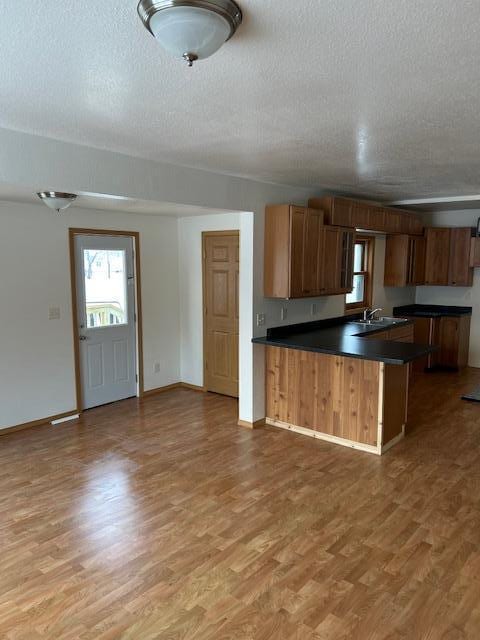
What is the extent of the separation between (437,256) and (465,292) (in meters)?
0.79

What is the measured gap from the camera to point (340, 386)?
431 cm

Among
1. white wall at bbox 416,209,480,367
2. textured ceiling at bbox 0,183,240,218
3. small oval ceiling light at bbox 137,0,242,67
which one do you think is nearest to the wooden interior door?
textured ceiling at bbox 0,183,240,218

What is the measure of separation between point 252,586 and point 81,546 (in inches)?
42.1

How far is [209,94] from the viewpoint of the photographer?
214 cm

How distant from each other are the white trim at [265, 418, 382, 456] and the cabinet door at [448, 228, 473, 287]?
398 centimetres

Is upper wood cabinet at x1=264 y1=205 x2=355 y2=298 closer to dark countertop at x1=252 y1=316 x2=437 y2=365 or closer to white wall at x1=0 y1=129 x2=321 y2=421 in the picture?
white wall at x1=0 y1=129 x2=321 y2=421

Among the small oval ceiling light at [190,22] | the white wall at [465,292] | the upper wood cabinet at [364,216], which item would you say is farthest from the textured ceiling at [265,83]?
the white wall at [465,292]

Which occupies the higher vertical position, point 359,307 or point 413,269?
point 413,269

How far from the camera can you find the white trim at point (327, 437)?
4.16 m

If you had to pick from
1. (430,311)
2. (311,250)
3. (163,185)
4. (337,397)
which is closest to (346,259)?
(311,250)

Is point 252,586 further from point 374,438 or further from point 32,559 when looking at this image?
point 374,438

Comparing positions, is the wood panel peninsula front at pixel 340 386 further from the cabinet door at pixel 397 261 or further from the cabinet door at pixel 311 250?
the cabinet door at pixel 397 261

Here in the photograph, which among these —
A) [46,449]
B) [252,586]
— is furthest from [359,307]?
[252,586]

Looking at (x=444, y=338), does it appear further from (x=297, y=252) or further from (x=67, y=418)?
(x=67, y=418)
